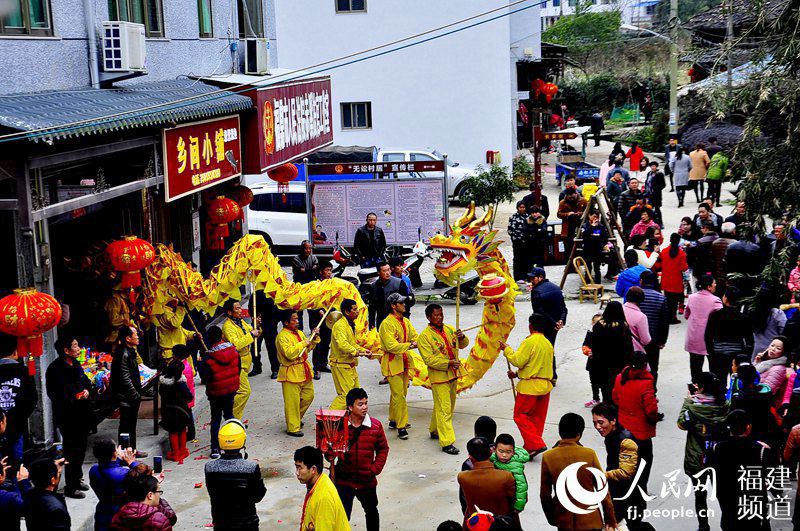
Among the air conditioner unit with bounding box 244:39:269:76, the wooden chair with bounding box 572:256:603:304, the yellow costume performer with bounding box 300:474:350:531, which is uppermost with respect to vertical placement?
the air conditioner unit with bounding box 244:39:269:76

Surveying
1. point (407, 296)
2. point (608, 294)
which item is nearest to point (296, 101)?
point (407, 296)

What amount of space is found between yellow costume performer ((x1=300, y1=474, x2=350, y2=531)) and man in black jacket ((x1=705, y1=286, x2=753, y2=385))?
6.02 m

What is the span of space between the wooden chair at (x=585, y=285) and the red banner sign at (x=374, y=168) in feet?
11.3

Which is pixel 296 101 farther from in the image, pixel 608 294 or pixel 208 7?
pixel 608 294

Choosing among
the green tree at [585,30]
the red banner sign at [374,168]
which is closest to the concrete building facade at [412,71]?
the red banner sign at [374,168]

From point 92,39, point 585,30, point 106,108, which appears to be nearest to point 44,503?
point 106,108

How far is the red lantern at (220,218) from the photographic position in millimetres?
17438

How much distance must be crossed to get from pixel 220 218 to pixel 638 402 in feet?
31.9

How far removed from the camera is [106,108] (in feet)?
36.2

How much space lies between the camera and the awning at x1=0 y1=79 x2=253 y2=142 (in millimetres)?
9352

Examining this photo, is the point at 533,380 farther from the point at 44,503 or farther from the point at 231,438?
the point at 44,503

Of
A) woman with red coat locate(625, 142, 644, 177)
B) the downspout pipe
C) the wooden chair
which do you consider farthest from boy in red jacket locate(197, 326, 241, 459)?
woman with red coat locate(625, 142, 644, 177)

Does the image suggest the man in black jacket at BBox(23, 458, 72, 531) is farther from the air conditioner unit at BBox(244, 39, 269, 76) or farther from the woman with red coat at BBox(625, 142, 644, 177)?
the woman with red coat at BBox(625, 142, 644, 177)

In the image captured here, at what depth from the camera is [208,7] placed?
18.0 m
